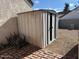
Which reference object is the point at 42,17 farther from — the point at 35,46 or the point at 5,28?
the point at 5,28

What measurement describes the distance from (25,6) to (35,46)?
3.71 meters

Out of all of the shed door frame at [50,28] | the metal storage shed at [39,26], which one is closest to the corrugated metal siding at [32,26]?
the metal storage shed at [39,26]

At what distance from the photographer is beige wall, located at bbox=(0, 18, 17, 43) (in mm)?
6880

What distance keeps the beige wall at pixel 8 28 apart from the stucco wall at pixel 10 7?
379 mm

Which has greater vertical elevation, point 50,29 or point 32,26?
point 32,26

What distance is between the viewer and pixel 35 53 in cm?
535

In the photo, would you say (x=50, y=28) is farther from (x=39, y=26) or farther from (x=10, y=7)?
(x=10, y=7)

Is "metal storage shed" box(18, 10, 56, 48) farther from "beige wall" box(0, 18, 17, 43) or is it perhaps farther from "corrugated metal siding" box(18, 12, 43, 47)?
"beige wall" box(0, 18, 17, 43)

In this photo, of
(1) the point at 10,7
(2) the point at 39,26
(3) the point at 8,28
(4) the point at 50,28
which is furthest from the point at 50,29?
(1) the point at 10,7

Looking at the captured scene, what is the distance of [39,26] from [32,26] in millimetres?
623

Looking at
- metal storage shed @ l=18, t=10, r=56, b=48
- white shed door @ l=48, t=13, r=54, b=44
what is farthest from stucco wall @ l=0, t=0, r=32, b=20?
white shed door @ l=48, t=13, r=54, b=44

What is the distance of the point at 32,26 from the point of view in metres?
6.32

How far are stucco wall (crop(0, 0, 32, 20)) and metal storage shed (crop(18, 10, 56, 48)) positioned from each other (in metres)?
0.64

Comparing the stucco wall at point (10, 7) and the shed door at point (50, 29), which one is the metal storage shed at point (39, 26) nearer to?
the shed door at point (50, 29)
